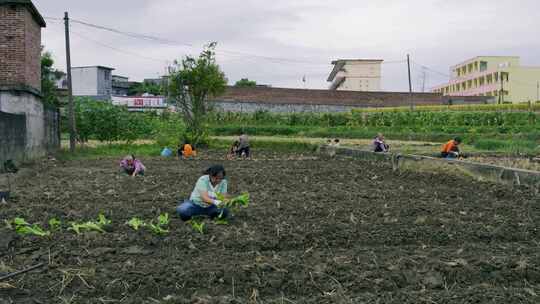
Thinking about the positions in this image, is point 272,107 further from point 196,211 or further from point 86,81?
point 196,211

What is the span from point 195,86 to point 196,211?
838 inches

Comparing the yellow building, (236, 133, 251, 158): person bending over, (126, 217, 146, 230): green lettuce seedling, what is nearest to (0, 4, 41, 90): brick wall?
(236, 133, 251, 158): person bending over

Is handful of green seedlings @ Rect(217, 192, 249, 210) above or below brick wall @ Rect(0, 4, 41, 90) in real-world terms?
below

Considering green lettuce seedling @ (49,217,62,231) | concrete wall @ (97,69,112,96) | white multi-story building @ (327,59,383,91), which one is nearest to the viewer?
green lettuce seedling @ (49,217,62,231)

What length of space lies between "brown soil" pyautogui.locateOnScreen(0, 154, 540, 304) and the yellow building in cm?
5500

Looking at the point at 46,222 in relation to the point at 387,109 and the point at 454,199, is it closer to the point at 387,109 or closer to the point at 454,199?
the point at 454,199

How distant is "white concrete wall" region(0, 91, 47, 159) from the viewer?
58.0 ft

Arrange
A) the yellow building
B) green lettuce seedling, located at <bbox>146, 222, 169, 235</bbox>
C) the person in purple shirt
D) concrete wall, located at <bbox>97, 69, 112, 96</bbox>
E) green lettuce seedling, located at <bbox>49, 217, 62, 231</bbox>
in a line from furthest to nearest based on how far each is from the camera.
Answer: the yellow building < concrete wall, located at <bbox>97, 69, 112, 96</bbox> < the person in purple shirt < green lettuce seedling, located at <bbox>49, 217, 62, 231</bbox> < green lettuce seedling, located at <bbox>146, 222, 169, 235</bbox>

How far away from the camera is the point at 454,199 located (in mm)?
9984

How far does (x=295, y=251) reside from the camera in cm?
607

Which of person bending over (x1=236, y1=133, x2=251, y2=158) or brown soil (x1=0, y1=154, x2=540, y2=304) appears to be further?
person bending over (x1=236, y1=133, x2=251, y2=158)

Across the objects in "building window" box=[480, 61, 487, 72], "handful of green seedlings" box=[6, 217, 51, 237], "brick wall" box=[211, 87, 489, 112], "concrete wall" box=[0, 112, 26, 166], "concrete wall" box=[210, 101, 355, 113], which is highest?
"building window" box=[480, 61, 487, 72]

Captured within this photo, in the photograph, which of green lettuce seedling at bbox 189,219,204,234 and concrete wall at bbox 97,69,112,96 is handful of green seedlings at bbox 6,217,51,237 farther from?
concrete wall at bbox 97,69,112,96

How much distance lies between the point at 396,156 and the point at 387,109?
28715mm
